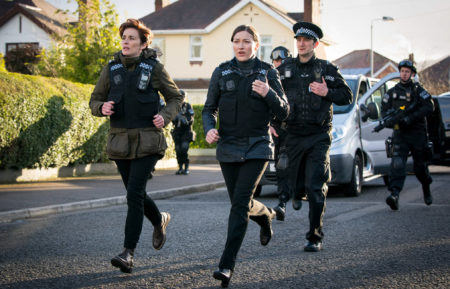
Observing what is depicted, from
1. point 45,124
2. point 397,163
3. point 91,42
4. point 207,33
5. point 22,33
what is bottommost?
point 397,163

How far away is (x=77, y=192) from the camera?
1183cm

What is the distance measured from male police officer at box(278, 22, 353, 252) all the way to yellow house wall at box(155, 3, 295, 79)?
3348 cm

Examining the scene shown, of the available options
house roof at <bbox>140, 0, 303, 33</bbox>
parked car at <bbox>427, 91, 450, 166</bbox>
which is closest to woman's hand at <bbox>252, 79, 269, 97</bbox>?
parked car at <bbox>427, 91, 450, 166</bbox>

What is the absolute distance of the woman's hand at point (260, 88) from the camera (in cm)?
500

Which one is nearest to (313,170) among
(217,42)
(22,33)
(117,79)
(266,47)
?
(117,79)

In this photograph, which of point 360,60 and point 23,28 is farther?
point 360,60

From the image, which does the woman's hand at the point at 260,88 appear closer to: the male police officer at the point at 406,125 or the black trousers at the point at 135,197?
the black trousers at the point at 135,197

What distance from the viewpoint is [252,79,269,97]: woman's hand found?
500 cm

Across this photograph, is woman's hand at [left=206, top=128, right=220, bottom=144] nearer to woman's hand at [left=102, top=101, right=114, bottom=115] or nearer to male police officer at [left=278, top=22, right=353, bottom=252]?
woman's hand at [left=102, top=101, right=114, bottom=115]

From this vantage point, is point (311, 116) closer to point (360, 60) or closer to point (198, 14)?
point (198, 14)

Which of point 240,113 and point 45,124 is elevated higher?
point 240,113

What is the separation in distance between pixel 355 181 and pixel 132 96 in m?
6.84

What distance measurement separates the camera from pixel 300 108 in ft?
21.7

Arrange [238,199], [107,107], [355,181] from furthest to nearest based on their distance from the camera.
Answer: [355,181], [107,107], [238,199]
